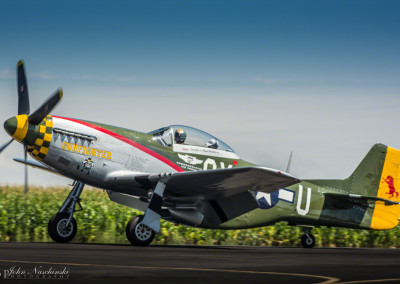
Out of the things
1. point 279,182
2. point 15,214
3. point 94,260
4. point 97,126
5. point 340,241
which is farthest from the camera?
point 340,241

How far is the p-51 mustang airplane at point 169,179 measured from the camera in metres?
12.6

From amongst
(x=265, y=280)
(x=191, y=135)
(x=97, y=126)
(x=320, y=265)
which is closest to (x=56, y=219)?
(x=97, y=126)

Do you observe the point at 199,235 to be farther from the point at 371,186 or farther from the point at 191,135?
the point at 371,186

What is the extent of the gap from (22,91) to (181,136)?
361 centimetres

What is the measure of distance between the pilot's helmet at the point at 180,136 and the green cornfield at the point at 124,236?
3256 millimetres

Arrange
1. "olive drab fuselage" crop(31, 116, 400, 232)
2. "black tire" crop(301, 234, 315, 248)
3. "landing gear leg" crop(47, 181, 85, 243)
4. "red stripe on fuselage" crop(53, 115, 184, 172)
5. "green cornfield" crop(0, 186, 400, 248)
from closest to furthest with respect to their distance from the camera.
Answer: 1. "olive drab fuselage" crop(31, 116, 400, 232)
2. "red stripe on fuselage" crop(53, 115, 184, 172)
3. "landing gear leg" crop(47, 181, 85, 243)
4. "black tire" crop(301, 234, 315, 248)
5. "green cornfield" crop(0, 186, 400, 248)

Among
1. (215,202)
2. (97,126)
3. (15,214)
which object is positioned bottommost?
(15,214)

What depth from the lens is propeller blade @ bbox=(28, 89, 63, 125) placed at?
12.5m

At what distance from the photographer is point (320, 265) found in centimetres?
884

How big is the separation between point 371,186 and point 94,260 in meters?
9.62

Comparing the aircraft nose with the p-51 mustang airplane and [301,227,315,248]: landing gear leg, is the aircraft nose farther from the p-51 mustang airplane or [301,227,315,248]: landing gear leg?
[301,227,315,248]: landing gear leg

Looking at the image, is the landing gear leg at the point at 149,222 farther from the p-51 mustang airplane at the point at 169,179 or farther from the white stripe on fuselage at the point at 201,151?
the white stripe on fuselage at the point at 201,151

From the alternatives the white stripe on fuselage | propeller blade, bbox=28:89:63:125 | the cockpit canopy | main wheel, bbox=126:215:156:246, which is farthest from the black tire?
propeller blade, bbox=28:89:63:125

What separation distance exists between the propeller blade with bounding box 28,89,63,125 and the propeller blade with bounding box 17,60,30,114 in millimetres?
755
